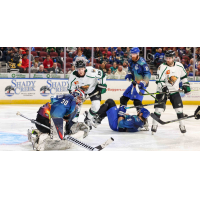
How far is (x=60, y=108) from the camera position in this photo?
2883 mm

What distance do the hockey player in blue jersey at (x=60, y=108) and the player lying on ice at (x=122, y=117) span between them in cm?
113

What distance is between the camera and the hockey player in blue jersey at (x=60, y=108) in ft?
9.46

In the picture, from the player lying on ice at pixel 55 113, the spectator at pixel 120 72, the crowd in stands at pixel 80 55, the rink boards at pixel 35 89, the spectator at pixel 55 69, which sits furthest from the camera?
the spectator at pixel 120 72

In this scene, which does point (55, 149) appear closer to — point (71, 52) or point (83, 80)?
point (83, 80)

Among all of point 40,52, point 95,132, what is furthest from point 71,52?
point 95,132

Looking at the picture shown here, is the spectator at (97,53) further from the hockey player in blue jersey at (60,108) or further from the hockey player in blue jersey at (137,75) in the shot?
the hockey player in blue jersey at (60,108)

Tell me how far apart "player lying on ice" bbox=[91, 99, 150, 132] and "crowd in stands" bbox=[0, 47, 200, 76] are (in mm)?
4036

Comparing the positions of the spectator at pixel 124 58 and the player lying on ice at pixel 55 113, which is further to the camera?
the spectator at pixel 124 58

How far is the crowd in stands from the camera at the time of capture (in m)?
8.34

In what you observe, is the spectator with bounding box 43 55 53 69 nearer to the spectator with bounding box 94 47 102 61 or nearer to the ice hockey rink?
the spectator with bounding box 94 47 102 61

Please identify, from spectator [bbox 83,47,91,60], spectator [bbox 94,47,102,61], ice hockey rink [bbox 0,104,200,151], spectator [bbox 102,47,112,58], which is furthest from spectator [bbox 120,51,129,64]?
ice hockey rink [bbox 0,104,200,151]

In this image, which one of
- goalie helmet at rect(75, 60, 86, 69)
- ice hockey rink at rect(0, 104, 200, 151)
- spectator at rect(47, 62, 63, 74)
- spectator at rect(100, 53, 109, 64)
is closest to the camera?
ice hockey rink at rect(0, 104, 200, 151)

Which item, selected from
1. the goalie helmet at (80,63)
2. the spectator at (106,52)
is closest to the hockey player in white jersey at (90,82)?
the goalie helmet at (80,63)
